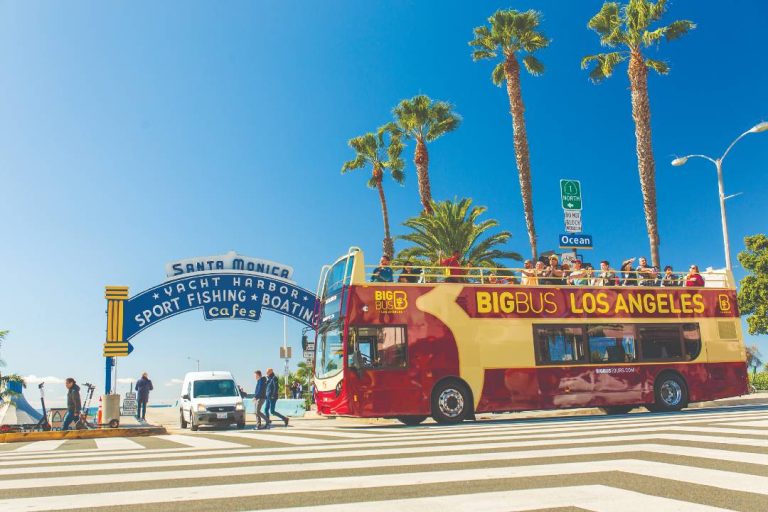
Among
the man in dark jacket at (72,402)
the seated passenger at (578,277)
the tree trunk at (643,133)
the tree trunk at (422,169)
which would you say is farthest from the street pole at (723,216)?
the man in dark jacket at (72,402)

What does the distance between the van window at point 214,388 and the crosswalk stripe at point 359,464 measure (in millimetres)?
12088

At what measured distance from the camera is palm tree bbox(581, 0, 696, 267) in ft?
97.7

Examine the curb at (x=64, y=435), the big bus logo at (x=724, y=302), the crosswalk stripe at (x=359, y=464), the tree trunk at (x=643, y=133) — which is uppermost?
the tree trunk at (x=643, y=133)

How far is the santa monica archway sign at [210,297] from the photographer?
27.9 metres

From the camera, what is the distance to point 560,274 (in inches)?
696

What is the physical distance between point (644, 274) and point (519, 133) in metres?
16.3

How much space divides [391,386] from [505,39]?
24.8 m

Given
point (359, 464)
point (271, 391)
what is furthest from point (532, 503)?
point (271, 391)

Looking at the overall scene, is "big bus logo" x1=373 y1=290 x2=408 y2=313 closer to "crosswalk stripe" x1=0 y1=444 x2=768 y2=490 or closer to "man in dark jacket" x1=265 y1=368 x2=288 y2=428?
"man in dark jacket" x1=265 y1=368 x2=288 y2=428

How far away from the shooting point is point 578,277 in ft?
57.6

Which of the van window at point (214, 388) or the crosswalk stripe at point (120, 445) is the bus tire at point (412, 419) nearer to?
the van window at point (214, 388)

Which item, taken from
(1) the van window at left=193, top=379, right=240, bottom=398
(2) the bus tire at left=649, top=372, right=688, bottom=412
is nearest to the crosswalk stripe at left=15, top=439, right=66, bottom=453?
(1) the van window at left=193, top=379, right=240, bottom=398

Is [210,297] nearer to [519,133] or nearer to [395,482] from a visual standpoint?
[519,133]

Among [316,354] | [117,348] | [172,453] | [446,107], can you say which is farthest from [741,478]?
[446,107]
